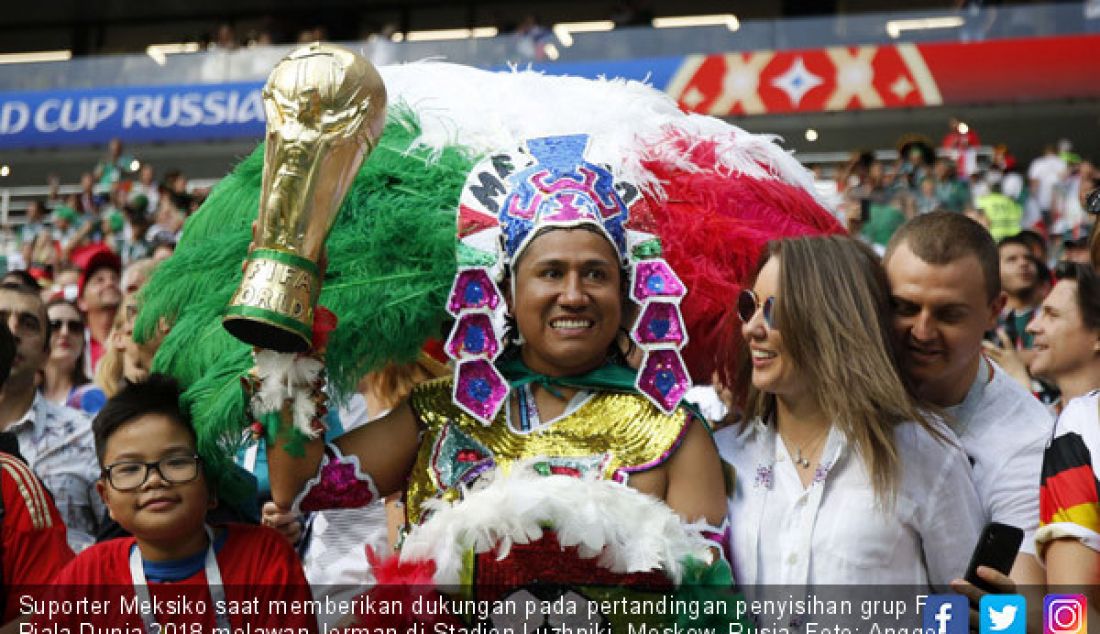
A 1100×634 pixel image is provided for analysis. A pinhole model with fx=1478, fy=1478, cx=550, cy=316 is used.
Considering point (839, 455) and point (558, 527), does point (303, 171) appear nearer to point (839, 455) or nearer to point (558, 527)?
point (558, 527)

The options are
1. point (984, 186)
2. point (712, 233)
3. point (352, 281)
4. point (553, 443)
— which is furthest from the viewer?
point (984, 186)

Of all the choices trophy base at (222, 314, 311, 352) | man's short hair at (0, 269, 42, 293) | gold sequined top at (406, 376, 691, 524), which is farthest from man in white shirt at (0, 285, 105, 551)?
trophy base at (222, 314, 311, 352)

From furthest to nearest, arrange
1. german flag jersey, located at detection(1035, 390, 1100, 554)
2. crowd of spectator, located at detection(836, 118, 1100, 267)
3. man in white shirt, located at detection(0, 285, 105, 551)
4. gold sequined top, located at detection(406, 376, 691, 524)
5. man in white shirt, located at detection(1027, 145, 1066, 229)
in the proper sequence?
man in white shirt, located at detection(1027, 145, 1066, 229) → crowd of spectator, located at detection(836, 118, 1100, 267) → man in white shirt, located at detection(0, 285, 105, 551) → gold sequined top, located at detection(406, 376, 691, 524) → german flag jersey, located at detection(1035, 390, 1100, 554)

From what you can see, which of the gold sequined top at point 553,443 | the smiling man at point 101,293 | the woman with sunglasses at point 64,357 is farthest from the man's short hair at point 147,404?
the smiling man at point 101,293

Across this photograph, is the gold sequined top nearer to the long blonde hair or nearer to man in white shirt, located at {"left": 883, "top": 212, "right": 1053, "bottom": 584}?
the long blonde hair

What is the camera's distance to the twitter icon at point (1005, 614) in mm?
2631

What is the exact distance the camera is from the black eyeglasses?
3018mm

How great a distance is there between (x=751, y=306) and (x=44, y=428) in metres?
2.35

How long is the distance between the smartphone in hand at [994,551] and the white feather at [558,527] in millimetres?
487

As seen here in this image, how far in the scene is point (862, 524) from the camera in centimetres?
273

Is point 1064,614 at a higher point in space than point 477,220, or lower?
lower

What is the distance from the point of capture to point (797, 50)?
15789 mm

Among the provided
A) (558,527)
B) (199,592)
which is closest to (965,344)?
(558,527)

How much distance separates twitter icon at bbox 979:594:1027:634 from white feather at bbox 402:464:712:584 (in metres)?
0.51
